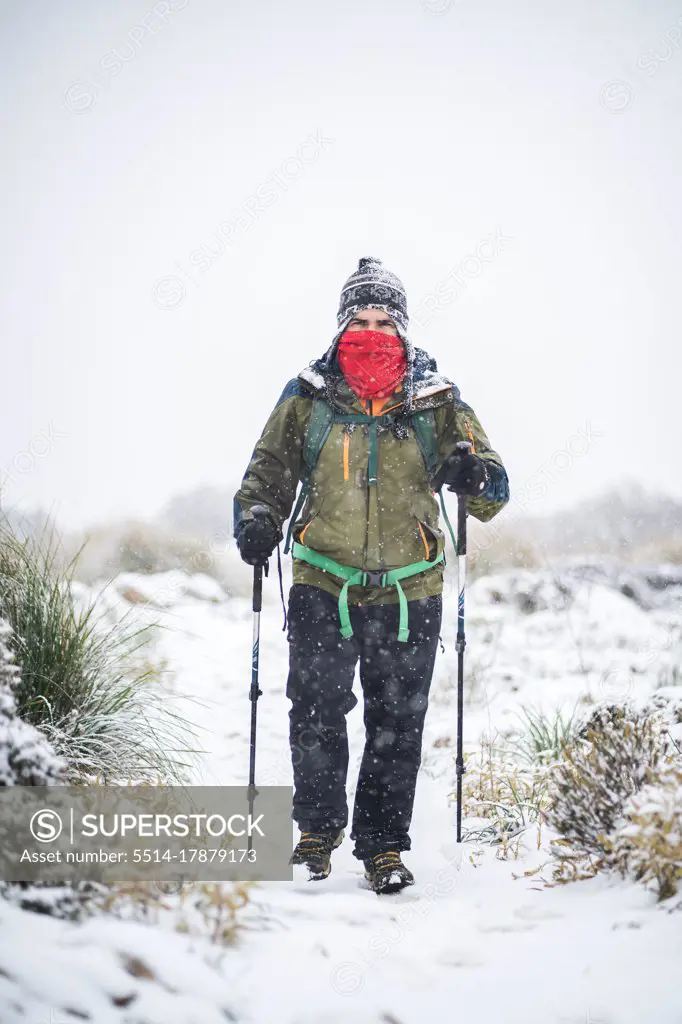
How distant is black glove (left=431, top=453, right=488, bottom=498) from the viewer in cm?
322

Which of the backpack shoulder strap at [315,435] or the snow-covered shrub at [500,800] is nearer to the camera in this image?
the backpack shoulder strap at [315,435]

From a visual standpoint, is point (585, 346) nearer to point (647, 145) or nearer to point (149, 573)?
point (149, 573)

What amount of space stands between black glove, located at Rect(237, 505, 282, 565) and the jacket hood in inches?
27.8

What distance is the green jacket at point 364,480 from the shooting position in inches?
127

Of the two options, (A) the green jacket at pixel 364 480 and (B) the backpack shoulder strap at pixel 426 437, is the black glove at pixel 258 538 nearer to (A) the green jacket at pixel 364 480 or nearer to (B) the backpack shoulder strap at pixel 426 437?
(A) the green jacket at pixel 364 480

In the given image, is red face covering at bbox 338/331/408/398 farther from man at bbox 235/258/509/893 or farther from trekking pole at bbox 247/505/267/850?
trekking pole at bbox 247/505/267/850

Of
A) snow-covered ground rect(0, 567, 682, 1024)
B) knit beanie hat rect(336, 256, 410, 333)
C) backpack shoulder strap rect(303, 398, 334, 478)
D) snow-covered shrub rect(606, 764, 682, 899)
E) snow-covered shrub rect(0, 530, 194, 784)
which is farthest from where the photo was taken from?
knit beanie hat rect(336, 256, 410, 333)

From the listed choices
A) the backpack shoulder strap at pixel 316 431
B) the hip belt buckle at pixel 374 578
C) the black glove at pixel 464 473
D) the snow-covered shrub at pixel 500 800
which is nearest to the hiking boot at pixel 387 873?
the snow-covered shrub at pixel 500 800

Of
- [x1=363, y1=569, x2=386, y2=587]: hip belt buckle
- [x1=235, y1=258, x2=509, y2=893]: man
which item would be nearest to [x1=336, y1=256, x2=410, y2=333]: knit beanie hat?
[x1=235, y1=258, x2=509, y2=893]: man

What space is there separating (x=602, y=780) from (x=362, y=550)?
1.37m

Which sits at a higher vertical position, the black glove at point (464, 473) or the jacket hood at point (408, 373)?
the jacket hood at point (408, 373)

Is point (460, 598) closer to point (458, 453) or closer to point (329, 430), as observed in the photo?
point (458, 453)

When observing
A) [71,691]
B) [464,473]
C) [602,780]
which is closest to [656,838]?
[602,780]

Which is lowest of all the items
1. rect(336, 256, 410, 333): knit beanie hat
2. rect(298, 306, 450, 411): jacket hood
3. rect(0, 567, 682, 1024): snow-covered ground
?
rect(0, 567, 682, 1024): snow-covered ground
